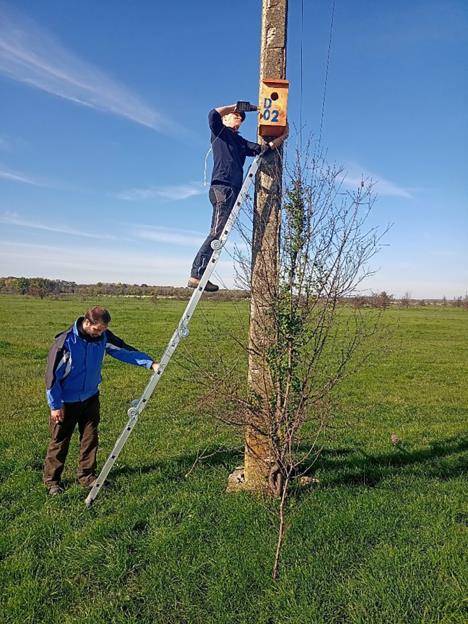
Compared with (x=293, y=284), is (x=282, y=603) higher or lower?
lower

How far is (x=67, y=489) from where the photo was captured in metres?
5.83

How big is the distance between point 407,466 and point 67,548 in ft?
15.7

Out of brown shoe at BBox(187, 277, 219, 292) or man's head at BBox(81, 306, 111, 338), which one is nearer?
brown shoe at BBox(187, 277, 219, 292)

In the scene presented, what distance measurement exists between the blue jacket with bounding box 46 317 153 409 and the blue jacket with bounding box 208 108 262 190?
7.81 feet

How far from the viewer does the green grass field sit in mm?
3682

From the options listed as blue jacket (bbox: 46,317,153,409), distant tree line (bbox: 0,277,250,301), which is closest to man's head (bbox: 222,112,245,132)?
blue jacket (bbox: 46,317,153,409)

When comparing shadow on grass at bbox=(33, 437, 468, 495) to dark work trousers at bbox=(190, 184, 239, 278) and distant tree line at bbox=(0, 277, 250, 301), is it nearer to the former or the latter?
dark work trousers at bbox=(190, 184, 239, 278)

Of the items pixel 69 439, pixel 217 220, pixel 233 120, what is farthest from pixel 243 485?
pixel 233 120

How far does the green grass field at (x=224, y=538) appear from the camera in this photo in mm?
3682

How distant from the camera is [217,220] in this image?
5371 mm

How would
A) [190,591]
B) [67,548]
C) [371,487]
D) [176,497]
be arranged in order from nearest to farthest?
[190,591]
[67,548]
[176,497]
[371,487]

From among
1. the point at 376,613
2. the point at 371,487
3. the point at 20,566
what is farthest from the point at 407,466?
the point at 20,566

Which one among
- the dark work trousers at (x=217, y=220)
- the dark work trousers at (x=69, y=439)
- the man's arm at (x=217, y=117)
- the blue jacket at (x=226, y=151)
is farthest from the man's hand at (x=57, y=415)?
the man's arm at (x=217, y=117)

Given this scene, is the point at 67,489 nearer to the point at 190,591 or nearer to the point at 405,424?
the point at 190,591
